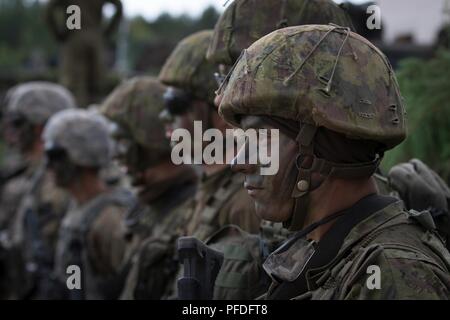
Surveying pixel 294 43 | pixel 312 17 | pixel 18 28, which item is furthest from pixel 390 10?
pixel 18 28

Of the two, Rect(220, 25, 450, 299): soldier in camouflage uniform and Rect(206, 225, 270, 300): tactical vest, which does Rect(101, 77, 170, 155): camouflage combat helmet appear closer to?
Rect(206, 225, 270, 300): tactical vest

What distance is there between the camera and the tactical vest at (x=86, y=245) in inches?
236

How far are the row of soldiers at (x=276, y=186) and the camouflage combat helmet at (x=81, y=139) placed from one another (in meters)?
0.34

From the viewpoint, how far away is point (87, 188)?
7.06 metres

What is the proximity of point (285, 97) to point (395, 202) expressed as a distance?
1.60 ft

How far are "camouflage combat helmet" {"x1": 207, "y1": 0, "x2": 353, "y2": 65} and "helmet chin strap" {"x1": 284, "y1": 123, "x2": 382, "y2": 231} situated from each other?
1141mm

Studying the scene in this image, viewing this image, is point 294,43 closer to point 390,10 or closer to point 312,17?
point 312,17

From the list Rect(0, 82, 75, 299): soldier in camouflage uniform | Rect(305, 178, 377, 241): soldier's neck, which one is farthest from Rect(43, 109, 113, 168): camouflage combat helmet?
Rect(305, 178, 377, 241): soldier's neck

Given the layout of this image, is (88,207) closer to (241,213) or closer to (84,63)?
(241,213)

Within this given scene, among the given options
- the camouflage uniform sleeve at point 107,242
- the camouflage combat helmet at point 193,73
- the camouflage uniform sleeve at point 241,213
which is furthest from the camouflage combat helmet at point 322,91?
the camouflage uniform sleeve at point 107,242

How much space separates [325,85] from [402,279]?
661 millimetres

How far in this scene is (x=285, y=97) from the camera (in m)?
2.68
